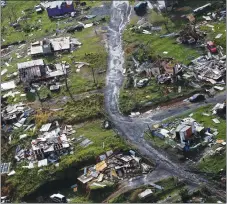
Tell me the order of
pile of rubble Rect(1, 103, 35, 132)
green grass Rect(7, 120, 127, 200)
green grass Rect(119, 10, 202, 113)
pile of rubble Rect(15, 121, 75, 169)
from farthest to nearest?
1. green grass Rect(119, 10, 202, 113)
2. pile of rubble Rect(1, 103, 35, 132)
3. pile of rubble Rect(15, 121, 75, 169)
4. green grass Rect(7, 120, 127, 200)

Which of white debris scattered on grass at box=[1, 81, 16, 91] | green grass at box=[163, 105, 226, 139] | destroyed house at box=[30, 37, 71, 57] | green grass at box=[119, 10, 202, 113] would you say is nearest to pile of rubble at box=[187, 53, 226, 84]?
green grass at box=[119, 10, 202, 113]

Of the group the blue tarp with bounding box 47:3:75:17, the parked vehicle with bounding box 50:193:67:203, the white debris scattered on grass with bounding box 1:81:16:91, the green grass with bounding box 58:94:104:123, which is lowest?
the parked vehicle with bounding box 50:193:67:203

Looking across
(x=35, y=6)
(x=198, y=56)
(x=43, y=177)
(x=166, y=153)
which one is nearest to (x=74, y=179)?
(x=43, y=177)

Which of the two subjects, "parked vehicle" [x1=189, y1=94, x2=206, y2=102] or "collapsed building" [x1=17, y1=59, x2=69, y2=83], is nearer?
"parked vehicle" [x1=189, y1=94, x2=206, y2=102]

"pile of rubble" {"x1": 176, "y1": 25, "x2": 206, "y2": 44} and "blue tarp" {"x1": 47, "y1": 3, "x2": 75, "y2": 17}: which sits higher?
"blue tarp" {"x1": 47, "y1": 3, "x2": 75, "y2": 17}

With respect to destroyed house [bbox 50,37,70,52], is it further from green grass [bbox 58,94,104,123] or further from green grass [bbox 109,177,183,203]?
green grass [bbox 109,177,183,203]

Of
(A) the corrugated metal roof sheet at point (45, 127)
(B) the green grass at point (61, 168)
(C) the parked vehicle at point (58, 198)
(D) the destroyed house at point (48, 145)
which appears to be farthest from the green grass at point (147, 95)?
(C) the parked vehicle at point (58, 198)
